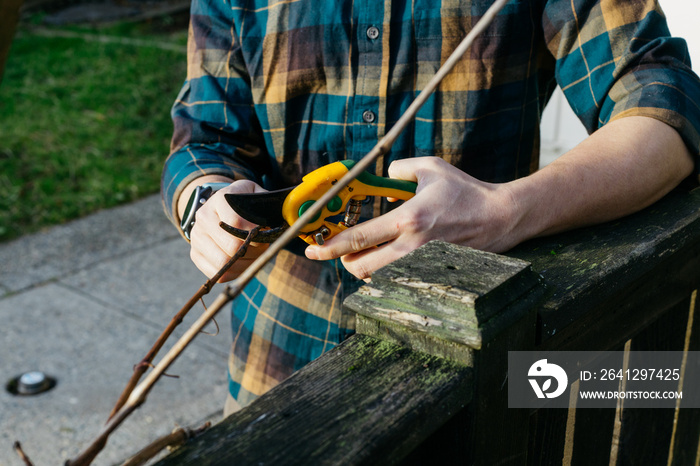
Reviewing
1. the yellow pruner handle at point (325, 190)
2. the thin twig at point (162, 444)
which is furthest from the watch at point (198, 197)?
the thin twig at point (162, 444)

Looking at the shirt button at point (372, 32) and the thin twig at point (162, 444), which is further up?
the shirt button at point (372, 32)

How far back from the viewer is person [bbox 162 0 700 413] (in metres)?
1.23

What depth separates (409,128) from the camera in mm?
1639

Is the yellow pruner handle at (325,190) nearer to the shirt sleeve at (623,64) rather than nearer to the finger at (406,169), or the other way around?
the finger at (406,169)

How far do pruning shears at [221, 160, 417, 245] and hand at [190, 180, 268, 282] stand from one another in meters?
0.07

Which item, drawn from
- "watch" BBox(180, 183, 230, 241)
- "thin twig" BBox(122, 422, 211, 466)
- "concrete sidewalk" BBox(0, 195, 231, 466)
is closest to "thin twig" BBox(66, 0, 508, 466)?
"thin twig" BBox(122, 422, 211, 466)

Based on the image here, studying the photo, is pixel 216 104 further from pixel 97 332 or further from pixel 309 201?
pixel 97 332

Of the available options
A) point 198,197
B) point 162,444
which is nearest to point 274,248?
point 162,444

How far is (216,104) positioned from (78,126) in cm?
513

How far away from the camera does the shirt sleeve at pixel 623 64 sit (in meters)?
1.34

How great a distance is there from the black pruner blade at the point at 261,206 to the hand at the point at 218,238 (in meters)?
0.08

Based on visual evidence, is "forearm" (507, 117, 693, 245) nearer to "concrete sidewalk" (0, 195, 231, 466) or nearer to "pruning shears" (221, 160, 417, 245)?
"pruning shears" (221, 160, 417, 245)

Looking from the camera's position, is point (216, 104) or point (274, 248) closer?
point (274, 248)

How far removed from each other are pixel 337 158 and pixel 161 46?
7.47 metres
